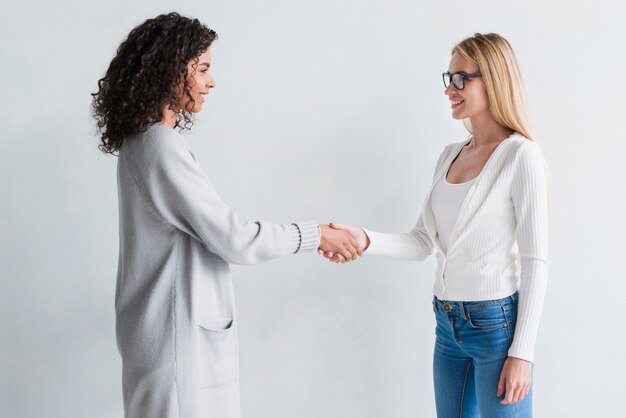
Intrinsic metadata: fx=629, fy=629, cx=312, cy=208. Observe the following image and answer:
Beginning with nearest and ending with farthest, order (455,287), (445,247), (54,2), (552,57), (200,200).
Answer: (200,200) < (455,287) < (445,247) < (54,2) < (552,57)

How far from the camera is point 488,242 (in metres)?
1.67

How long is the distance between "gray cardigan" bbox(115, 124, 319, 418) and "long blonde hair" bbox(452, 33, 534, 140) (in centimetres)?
77

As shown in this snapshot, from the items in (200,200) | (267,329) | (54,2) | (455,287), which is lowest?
(267,329)

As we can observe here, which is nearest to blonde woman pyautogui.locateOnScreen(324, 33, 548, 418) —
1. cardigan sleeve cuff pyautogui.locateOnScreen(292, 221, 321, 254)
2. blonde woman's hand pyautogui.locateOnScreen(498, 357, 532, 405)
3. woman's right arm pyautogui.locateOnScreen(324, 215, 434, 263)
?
blonde woman's hand pyautogui.locateOnScreen(498, 357, 532, 405)

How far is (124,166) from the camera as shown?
1.52 m

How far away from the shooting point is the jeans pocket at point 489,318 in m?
1.63

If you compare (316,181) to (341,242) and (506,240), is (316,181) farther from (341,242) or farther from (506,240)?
(506,240)

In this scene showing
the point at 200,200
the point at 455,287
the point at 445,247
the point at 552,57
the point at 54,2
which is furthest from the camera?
the point at 552,57

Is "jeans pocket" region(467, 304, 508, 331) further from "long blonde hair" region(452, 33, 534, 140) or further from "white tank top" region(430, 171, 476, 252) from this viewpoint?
"long blonde hair" region(452, 33, 534, 140)

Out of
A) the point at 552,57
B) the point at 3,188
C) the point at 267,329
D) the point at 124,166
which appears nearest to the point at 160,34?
the point at 124,166

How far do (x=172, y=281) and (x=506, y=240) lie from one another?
876mm

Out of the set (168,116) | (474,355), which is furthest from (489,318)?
(168,116)

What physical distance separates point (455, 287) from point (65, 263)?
133 centimetres

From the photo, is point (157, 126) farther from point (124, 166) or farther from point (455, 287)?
point (455, 287)
